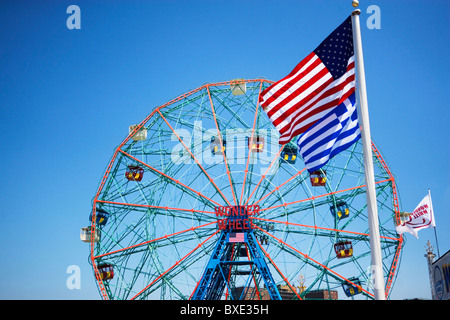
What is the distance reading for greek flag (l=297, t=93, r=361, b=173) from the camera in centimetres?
1437

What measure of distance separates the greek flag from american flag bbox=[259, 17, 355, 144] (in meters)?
0.18

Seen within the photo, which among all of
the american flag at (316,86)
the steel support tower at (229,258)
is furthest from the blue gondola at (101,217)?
the american flag at (316,86)

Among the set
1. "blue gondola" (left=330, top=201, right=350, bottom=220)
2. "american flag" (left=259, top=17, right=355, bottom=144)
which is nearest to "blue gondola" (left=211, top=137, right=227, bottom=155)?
"blue gondola" (left=330, top=201, right=350, bottom=220)

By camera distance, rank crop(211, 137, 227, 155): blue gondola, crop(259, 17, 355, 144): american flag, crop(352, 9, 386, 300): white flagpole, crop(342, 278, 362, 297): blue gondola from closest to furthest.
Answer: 1. crop(352, 9, 386, 300): white flagpole
2. crop(259, 17, 355, 144): american flag
3. crop(342, 278, 362, 297): blue gondola
4. crop(211, 137, 227, 155): blue gondola

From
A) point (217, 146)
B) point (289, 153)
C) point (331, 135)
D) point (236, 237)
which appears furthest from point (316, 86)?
point (217, 146)

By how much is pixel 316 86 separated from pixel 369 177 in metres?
3.80

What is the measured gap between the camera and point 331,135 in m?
14.7

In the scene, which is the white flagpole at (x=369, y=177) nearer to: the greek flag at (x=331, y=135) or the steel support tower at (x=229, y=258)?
the greek flag at (x=331, y=135)

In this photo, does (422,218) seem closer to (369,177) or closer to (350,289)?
(350,289)

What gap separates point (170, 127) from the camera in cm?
4081

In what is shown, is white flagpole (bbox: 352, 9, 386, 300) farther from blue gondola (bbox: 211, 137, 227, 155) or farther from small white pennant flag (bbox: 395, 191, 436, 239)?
blue gondola (bbox: 211, 137, 227, 155)

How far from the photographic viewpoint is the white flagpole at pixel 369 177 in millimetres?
12070
